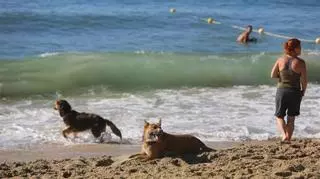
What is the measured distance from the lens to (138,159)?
24.5ft

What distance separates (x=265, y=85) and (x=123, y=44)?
861 cm

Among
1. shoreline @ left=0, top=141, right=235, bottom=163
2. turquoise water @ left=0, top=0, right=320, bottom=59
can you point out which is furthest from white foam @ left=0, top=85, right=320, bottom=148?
turquoise water @ left=0, top=0, right=320, bottom=59

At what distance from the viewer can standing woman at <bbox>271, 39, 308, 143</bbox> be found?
8.08 metres

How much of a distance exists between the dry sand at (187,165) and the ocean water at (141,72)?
145cm

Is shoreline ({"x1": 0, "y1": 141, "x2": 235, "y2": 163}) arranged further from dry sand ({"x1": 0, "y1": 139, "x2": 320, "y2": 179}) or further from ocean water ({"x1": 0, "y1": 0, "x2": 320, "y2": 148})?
ocean water ({"x1": 0, "y1": 0, "x2": 320, "y2": 148})

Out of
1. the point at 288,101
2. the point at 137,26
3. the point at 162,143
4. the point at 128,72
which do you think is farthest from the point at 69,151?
the point at 137,26

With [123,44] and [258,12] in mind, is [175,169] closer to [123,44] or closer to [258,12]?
[123,44]

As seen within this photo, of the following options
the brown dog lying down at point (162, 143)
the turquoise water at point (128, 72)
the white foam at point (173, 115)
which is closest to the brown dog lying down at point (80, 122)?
the white foam at point (173, 115)

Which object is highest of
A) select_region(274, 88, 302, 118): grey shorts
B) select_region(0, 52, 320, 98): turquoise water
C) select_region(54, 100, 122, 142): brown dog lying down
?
select_region(274, 88, 302, 118): grey shorts

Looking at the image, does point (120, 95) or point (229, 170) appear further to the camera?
point (120, 95)

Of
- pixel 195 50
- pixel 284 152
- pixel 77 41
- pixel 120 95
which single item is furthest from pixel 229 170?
pixel 77 41

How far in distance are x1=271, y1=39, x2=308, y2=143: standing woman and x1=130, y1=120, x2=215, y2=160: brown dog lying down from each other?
135cm

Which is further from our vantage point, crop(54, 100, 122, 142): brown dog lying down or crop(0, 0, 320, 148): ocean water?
crop(0, 0, 320, 148): ocean water

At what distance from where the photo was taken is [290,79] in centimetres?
818
